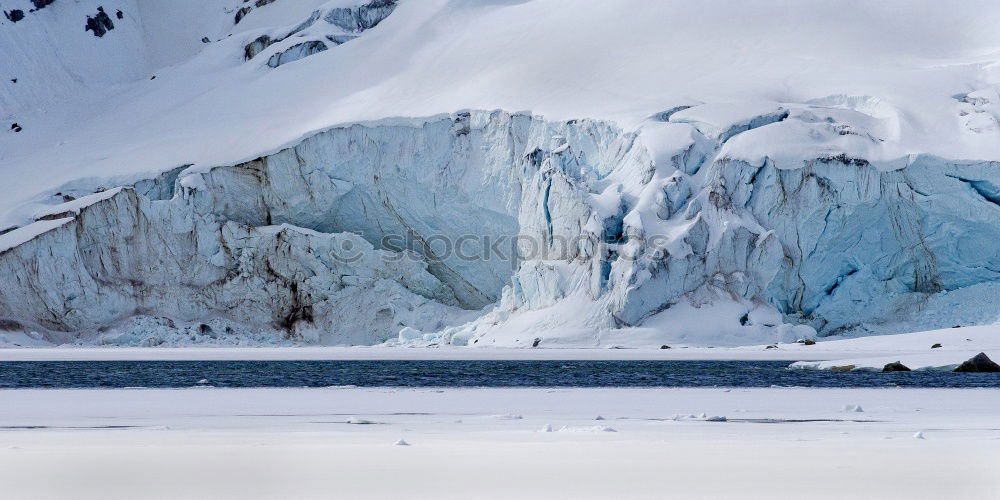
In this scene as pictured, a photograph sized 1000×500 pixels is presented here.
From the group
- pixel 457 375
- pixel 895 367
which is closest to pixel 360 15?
pixel 457 375

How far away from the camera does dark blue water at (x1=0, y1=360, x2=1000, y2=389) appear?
78.3 feet

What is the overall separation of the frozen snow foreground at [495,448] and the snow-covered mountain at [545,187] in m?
20.2

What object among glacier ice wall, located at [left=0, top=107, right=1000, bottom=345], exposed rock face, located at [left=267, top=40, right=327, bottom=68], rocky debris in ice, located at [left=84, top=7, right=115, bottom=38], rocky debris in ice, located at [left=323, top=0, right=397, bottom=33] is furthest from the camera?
rocky debris in ice, located at [left=84, top=7, right=115, bottom=38]

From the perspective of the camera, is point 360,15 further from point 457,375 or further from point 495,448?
point 495,448

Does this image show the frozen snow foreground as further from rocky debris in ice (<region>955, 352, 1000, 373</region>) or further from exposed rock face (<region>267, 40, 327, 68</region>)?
exposed rock face (<region>267, 40, 327, 68</region>)

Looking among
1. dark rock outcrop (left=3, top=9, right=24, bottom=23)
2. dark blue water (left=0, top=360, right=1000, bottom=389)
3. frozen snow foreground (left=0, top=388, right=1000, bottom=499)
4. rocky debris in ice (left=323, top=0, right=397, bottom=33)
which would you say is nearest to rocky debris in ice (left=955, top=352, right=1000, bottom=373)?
dark blue water (left=0, top=360, right=1000, bottom=389)

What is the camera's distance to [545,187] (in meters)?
40.9

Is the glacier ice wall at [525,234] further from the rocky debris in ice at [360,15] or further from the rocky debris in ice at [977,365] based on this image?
the rocky debris in ice at [360,15]

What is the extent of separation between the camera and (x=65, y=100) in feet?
216

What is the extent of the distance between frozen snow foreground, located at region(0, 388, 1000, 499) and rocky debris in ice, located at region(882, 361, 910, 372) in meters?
8.62

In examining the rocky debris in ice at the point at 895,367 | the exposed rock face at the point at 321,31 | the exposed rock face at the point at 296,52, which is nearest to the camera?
the rocky debris in ice at the point at 895,367

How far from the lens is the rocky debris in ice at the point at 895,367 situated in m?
27.6

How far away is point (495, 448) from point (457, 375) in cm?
1646

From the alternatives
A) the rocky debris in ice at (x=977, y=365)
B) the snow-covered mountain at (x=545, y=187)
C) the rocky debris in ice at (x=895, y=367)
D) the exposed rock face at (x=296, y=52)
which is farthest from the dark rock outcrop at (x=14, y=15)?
the rocky debris in ice at (x=977, y=365)
